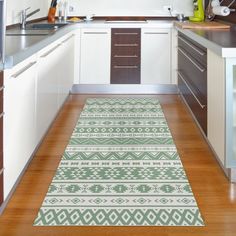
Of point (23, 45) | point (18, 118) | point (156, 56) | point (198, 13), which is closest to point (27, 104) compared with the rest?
point (18, 118)

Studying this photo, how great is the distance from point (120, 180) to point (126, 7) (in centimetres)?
401

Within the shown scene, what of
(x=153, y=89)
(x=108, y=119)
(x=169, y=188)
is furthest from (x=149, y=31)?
(x=169, y=188)

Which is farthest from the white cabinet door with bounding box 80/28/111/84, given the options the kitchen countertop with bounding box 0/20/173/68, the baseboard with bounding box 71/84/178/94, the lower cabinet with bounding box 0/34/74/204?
the lower cabinet with bounding box 0/34/74/204

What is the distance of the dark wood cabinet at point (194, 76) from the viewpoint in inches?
137

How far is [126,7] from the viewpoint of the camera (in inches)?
244

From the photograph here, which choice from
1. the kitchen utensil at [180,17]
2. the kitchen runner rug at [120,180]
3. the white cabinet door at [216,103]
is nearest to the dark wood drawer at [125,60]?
the kitchen utensil at [180,17]

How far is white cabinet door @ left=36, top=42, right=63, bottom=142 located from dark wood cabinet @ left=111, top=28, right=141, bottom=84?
58.3 inches

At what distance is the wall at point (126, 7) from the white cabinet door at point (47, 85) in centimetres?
212

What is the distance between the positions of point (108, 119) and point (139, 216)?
2.21 meters

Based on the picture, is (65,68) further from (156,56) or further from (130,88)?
(156,56)

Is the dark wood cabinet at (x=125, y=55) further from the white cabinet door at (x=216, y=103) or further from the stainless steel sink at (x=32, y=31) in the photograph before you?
the white cabinet door at (x=216, y=103)

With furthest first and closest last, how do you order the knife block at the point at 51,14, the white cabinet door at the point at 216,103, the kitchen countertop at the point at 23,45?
1. the knife block at the point at 51,14
2. the white cabinet door at the point at 216,103
3. the kitchen countertop at the point at 23,45

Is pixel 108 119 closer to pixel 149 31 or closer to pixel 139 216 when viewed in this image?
pixel 149 31

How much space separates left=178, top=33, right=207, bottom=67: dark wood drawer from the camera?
344cm
